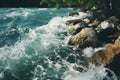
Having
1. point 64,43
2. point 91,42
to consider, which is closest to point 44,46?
point 64,43

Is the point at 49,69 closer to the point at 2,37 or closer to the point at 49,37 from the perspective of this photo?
the point at 49,37

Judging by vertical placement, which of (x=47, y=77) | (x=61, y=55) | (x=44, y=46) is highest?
(x=44, y=46)

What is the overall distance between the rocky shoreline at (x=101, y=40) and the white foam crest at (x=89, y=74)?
0.35 m

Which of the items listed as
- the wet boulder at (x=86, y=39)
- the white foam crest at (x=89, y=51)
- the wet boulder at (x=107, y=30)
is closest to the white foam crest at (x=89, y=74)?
the white foam crest at (x=89, y=51)

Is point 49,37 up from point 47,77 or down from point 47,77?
up

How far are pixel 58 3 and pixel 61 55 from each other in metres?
7.90

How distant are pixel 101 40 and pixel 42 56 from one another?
4534 millimetres

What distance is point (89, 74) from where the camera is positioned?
15.2 metres

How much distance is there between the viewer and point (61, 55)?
18578mm

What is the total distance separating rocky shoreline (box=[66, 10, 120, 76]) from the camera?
15.5 meters

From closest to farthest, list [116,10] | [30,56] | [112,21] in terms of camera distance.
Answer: [30,56] < [112,21] < [116,10]

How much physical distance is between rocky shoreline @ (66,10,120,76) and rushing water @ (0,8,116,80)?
1.36 ft

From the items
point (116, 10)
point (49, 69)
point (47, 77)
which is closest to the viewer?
point (47, 77)

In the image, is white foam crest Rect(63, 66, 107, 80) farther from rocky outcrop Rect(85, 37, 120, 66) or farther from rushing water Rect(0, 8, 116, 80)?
rocky outcrop Rect(85, 37, 120, 66)
